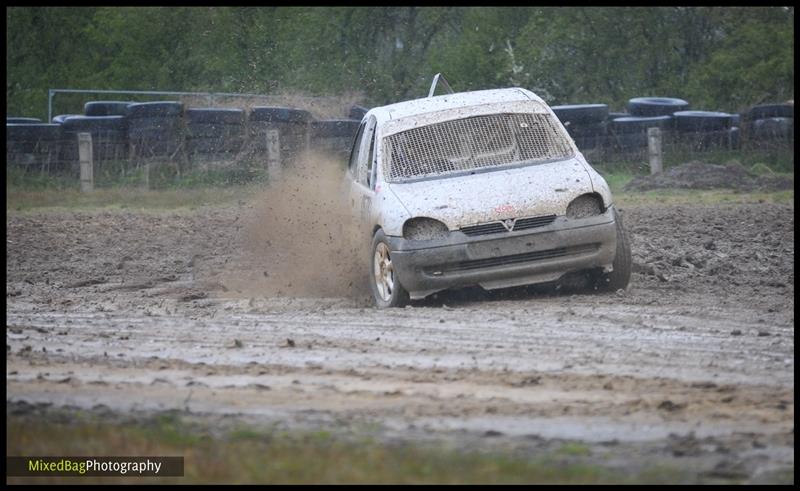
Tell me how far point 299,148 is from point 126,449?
706 inches

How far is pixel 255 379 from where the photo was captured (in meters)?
6.82

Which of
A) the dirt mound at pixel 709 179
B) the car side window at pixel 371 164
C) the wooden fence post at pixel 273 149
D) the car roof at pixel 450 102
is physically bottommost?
the dirt mound at pixel 709 179

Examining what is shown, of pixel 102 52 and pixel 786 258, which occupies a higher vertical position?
pixel 102 52

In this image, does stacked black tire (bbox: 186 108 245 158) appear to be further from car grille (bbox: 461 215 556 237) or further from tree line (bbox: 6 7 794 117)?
car grille (bbox: 461 215 556 237)

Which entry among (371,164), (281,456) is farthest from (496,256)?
(281,456)

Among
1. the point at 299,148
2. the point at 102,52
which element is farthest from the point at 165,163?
the point at 102,52

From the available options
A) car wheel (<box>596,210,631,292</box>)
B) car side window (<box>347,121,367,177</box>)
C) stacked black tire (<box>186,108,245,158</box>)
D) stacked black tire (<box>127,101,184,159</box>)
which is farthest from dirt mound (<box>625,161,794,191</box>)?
car wheel (<box>596,210,631,292</box>)

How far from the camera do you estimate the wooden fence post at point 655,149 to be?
22.5 metres

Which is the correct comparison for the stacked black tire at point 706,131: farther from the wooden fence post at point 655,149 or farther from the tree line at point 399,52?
the tree line at point 399,52

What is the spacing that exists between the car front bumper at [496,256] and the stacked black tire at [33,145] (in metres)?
14.4

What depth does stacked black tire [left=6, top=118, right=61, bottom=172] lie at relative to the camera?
73.7ft

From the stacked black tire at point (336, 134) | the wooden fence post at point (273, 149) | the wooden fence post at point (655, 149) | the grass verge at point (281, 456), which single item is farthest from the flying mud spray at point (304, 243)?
the wooden fence post at point (655, 149)
